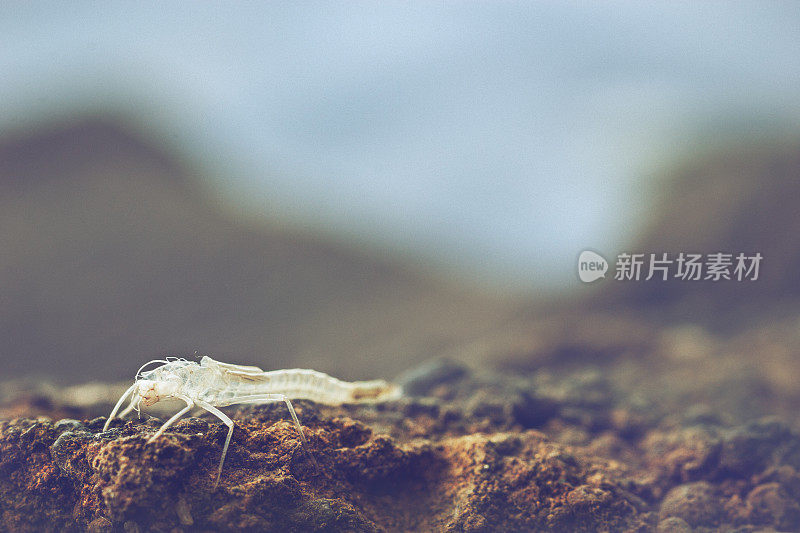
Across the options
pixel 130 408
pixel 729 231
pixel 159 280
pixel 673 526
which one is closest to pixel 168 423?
Answer: pixel 130 408

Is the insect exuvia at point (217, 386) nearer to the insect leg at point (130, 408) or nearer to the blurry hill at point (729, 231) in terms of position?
the insect leg at point (130, 408)

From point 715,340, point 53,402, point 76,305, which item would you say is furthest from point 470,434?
point 76,305

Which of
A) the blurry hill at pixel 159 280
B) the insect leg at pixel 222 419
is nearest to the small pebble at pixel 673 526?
Answer: the insect leg at pixel 222 419

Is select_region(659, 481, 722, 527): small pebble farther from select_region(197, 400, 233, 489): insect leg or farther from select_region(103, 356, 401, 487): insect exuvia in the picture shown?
select_region(197, 400, 233, 489): insect leg

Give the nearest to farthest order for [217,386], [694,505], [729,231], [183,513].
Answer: [183,513] < [217,386] < [694,505] < [729,231]

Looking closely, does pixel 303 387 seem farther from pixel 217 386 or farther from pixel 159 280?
pixel 159 280
